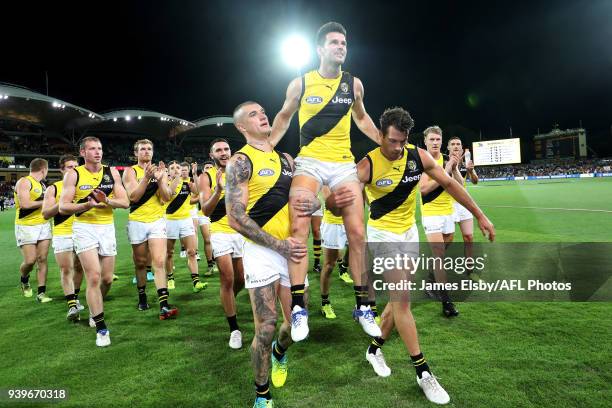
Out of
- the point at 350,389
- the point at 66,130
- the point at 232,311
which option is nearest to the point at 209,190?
the point at 232,311

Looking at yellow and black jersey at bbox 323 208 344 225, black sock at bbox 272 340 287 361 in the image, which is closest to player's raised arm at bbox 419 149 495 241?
black sock at bbox 272 340 287 361

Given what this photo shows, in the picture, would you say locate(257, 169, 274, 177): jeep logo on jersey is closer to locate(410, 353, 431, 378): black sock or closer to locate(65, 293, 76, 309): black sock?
locate(410, 353, 431, 378): black sock

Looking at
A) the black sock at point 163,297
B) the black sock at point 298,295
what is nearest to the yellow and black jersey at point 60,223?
the black sock at point 163,297

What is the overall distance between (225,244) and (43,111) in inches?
2286

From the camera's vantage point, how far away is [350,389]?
3816 mm

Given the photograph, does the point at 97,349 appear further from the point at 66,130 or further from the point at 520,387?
the point at 66,130

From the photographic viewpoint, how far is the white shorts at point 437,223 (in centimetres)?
675

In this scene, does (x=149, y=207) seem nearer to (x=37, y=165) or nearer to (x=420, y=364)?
(x=37, y=165)

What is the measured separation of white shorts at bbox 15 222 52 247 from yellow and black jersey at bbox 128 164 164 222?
313 cm

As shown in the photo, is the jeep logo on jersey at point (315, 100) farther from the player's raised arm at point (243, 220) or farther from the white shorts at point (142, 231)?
the white shorts at point (142, 231)

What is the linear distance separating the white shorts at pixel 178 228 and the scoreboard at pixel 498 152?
60867mm

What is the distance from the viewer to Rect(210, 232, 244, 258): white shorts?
18.2 ft

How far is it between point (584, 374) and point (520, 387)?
0.77 metres

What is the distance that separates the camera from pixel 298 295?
11.7 feet
